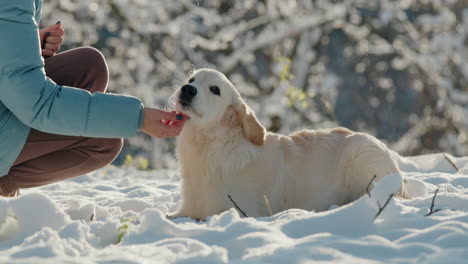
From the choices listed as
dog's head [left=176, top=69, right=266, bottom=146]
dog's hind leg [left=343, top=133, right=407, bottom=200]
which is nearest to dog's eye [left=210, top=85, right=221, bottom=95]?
dog's head [left=176, top=69, right=266, bottom=146]

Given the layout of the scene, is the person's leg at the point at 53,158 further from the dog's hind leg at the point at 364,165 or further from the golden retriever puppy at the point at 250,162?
the dog's hind leg at the point at 364,165

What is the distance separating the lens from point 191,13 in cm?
1208

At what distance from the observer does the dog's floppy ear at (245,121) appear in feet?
13.1

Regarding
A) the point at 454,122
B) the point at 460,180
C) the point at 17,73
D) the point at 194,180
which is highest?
the point at 17,73

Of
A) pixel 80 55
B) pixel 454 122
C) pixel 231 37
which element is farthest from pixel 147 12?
pixel 80 55

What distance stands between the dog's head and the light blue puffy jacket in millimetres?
818

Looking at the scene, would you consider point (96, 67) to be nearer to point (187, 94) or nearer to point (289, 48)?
point (187, 94)

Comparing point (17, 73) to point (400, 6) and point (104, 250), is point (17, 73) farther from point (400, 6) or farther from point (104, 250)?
point (400, 6)

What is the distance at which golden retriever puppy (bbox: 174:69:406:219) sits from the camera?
3.87 m

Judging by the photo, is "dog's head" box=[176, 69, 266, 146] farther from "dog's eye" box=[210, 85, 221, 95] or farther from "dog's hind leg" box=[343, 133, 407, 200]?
"dog's hind leg" box=[343, 133, 407, 200]

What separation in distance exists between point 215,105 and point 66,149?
1.01 metres

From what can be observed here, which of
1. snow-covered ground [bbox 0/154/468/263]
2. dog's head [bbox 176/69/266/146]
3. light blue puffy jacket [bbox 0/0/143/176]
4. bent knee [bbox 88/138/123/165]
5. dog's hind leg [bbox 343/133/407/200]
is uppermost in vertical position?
light blue puffy jacket [bbox 0/0/143/176]

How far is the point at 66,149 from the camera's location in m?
3.88

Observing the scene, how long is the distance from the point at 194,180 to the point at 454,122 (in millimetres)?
11116
